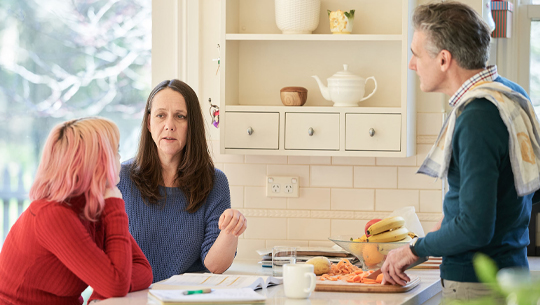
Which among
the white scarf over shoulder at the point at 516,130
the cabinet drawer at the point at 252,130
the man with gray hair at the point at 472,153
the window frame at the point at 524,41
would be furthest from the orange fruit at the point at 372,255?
the window frame at the point at 524,41

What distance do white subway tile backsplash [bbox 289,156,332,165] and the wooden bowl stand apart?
322 millimetres

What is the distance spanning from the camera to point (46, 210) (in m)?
1.33

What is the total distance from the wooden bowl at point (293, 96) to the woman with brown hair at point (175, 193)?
464mm

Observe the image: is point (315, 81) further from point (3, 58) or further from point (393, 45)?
point (3, 58)

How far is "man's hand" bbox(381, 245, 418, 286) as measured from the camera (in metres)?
1.47

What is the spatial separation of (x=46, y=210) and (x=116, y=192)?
20 cm

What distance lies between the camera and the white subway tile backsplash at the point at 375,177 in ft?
8.51

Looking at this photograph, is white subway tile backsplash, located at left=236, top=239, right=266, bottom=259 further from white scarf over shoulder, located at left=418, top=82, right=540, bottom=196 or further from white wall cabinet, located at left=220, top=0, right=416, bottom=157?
white scarf over shoulder, located at left=418, top=82, right=540, bottom=196

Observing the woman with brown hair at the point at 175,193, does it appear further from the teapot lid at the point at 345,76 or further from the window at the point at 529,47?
the window at the point at 529,47

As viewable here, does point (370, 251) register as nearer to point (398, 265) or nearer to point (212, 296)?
point (398, 265)

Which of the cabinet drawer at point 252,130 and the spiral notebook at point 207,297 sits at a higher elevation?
the cabinet drawer at point 252,130

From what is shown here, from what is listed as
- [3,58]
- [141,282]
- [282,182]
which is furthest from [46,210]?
[3,58]

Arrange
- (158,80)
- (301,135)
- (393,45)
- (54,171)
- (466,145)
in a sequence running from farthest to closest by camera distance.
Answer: (158,80) < (393,45) < (301,135) < (54,171) < (466,145)

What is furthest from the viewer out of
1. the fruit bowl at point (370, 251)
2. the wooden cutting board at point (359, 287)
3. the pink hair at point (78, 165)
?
the fruit bowl at point (370, 251)
